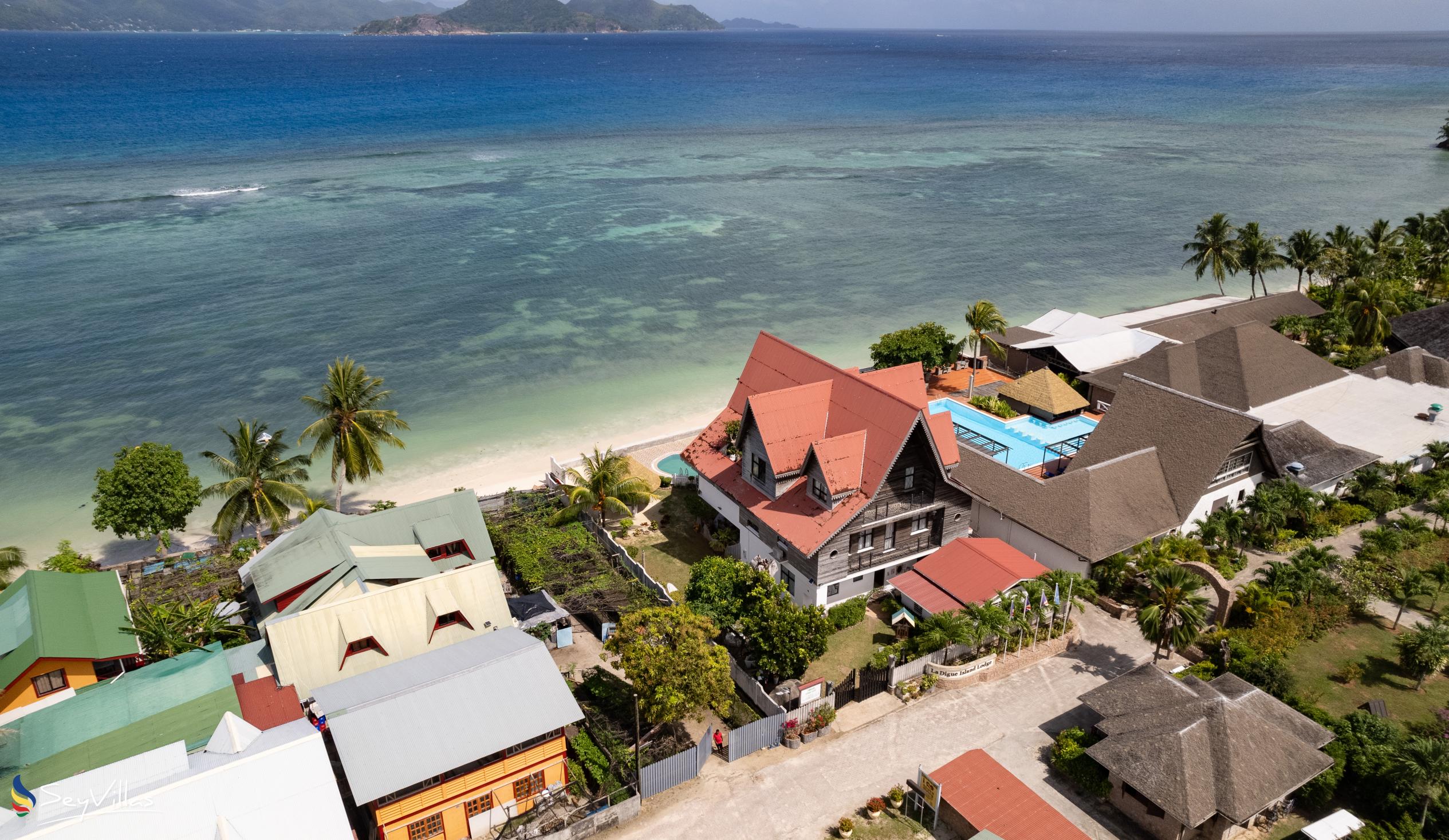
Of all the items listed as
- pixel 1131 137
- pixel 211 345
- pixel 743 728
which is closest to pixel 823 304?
pixel 211 345

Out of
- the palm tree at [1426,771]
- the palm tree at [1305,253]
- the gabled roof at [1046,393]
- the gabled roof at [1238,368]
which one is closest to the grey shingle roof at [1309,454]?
the gabled roof at [1238,368]

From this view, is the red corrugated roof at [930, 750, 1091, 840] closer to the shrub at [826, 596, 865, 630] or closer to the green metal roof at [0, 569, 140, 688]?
the shrub at [826, 596, 865, 630]

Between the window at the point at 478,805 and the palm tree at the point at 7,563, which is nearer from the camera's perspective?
the window at the point at 478,805

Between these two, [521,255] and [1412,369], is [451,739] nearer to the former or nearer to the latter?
[1412,369]

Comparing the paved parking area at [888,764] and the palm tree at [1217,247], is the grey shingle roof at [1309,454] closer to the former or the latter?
the paved parking area at [888,764]

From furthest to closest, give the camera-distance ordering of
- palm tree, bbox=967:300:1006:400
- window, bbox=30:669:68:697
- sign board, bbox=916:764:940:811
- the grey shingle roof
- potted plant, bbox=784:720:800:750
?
palm tree, bbox=967:300:1006:400 → the grey shingle roof → window, bbox=30:669:68:697 → potted plant, bbox=784:720:800:750 → sign board, bbox=916:764:940:811

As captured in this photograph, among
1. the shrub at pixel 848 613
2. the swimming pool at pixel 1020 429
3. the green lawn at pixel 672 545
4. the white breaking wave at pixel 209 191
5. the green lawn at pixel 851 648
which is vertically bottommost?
the green lawn at pixel 851 648

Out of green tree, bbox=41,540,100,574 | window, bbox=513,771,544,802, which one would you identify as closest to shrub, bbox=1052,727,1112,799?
window, bbox=513,771,544,802
